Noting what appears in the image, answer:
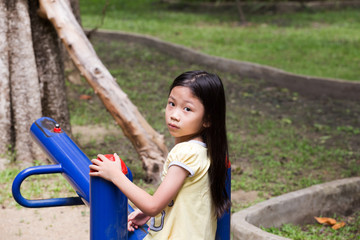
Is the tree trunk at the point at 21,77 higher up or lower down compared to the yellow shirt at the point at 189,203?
lower down

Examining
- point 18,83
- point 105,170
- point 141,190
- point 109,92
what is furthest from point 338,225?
point 18,83

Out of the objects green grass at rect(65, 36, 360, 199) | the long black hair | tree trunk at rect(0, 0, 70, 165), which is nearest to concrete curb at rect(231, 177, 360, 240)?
green grass at rect(65, 36, 360, 199)

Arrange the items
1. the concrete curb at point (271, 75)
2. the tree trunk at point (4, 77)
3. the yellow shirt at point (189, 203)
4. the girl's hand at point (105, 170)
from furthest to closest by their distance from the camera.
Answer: the concrete curb at point (271, 75)
the tree trunk at point (4, 77)
the yellow shirt at point (189, 203)
the girl's hand at point (105, 170)

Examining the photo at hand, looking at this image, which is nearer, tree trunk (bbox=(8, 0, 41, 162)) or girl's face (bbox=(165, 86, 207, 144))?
girl's face (bbox=(165, 86, 207, 144))

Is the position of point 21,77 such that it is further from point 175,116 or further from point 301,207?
point 175,116

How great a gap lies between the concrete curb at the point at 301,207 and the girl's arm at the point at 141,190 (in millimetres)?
1426

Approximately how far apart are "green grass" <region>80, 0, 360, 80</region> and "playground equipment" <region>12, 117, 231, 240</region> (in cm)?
688

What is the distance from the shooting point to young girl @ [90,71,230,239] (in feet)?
6.49

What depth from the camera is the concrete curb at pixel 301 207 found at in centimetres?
356

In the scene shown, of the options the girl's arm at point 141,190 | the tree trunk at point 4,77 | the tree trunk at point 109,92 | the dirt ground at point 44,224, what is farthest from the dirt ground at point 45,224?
the girl's arm at point 141,190

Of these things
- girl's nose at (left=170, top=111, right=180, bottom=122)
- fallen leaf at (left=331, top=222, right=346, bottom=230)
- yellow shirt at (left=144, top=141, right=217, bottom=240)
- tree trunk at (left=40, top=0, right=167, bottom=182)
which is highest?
girl's nose at (left=170, top=111, right=180, bottom=122)

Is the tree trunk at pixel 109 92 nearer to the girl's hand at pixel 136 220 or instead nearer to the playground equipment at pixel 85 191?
the playground equipment at pixel 85 191

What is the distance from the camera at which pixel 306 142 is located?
19.8 ft

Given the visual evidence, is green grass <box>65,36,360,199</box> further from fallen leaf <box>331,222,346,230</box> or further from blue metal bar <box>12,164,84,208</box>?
blue metal bar <box>12,164,84,208</box>
